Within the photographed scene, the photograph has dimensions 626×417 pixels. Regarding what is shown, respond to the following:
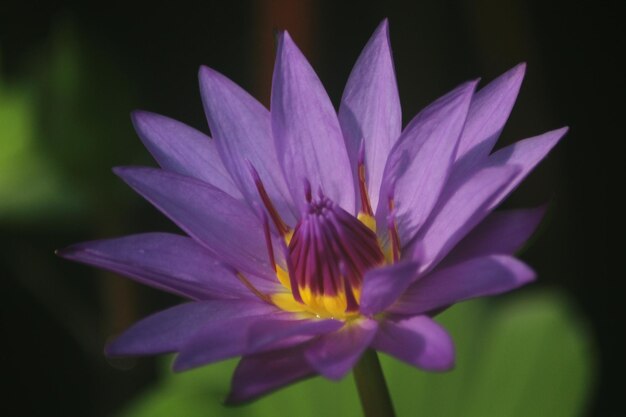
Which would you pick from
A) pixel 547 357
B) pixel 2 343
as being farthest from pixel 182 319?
pixel 2 343

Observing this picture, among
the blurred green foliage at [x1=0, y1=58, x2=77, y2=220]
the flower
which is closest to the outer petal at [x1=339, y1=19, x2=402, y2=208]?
the flower

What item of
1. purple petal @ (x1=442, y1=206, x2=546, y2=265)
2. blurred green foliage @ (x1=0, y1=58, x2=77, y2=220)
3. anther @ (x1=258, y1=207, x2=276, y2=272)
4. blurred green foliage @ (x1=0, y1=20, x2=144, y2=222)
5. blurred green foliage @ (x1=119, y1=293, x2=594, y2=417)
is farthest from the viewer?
blurred green foliage @ (x1=0, y1=58, x2=77, y2=220)

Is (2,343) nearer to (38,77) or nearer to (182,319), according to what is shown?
(38,77)

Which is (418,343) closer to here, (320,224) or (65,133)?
(320,224)

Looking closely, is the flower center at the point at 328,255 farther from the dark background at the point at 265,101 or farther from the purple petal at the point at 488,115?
the dark background at the point at 265,101

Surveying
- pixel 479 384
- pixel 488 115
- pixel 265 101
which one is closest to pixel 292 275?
pixel 488 115

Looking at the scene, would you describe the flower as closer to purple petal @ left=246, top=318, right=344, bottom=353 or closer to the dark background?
purple petal @ left=246, top=318, right=344, bottom=353
